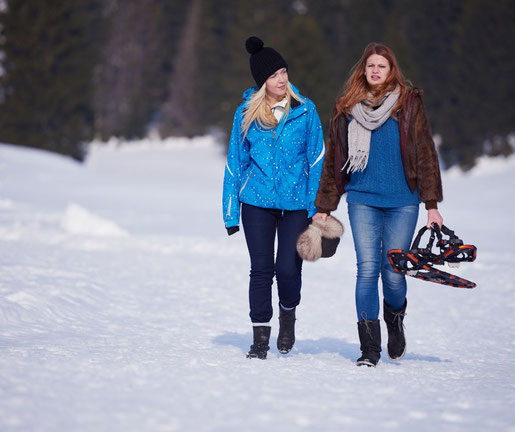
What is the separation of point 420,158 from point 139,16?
159ft

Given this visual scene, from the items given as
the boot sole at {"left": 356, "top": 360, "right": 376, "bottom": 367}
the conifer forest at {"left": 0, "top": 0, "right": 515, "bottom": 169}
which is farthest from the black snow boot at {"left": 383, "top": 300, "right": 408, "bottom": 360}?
the conifer forest at {"left": 0, "top": 0, "right": 515, "bottom": 169}

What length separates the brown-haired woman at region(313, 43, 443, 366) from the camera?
421 centimetres

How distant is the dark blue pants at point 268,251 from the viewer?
4527 mm

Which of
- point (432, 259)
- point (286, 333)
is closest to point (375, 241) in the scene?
point (432, 259)

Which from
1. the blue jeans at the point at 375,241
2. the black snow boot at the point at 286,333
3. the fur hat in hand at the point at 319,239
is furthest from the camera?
the black snow boot at the point at 286,333

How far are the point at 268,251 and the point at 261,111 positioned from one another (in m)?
0.79

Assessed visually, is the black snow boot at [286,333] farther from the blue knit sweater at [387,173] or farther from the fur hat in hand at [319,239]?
the blue knit sweater at [387,173]

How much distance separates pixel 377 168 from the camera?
4.29 m

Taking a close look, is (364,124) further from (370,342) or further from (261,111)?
(370,342)

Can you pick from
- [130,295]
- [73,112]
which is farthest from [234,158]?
[73,112]

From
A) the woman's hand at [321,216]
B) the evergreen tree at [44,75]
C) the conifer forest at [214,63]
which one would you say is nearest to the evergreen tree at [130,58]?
the conifer forest at [214,63]

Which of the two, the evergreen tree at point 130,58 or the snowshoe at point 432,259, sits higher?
the evergreen tree at point 130,58

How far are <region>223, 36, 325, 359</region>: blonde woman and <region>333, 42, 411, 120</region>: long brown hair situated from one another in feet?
0.79

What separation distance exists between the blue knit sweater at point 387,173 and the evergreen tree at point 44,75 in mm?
24971
